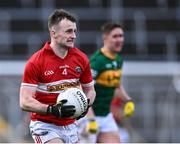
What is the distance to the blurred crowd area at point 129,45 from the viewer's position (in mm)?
16984

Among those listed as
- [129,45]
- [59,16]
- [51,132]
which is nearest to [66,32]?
[59,16]

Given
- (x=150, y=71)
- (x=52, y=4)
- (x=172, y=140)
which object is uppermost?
(x=52, y=4)

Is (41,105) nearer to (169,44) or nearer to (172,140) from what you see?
(172,140)

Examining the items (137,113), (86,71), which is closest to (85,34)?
(137,113)

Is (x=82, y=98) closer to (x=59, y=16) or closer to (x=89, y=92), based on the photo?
(x=89, y=92)

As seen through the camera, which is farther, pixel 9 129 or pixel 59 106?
pixel 9 129

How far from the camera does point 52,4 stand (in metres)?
20.5

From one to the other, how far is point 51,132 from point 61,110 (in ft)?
1.73

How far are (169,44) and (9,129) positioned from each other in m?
5.00

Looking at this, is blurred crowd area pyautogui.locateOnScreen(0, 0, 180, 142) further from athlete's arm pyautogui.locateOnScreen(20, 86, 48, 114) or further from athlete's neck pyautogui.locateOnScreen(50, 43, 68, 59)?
athlete's arm pyautogui.locateOnScreen(20, 86, 48, 114)

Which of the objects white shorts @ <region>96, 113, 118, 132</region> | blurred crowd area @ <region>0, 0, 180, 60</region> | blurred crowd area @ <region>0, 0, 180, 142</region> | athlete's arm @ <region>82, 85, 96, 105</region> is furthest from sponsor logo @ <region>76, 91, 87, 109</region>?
blurred crowd area @ <region>0, 0, 180, 60</region>

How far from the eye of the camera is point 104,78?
1030 centimetres

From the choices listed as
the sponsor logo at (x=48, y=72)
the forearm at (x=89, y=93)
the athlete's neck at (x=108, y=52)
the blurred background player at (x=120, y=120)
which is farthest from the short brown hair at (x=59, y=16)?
the blurred background player at (x=120, y=120)

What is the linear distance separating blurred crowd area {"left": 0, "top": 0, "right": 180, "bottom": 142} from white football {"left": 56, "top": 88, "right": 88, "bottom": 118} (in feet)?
29.2
